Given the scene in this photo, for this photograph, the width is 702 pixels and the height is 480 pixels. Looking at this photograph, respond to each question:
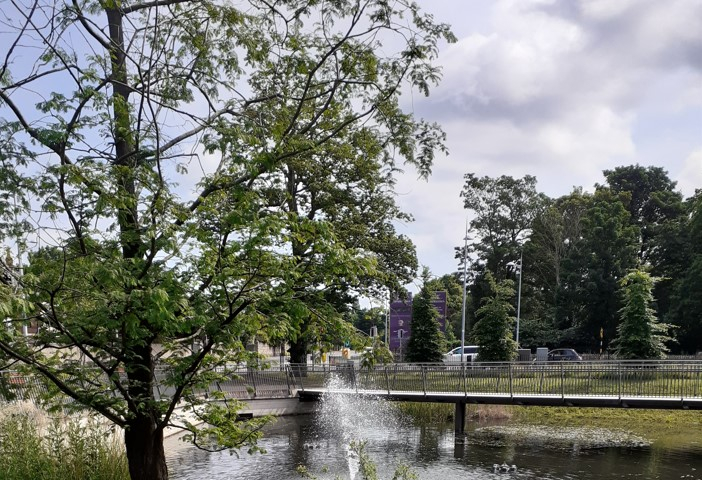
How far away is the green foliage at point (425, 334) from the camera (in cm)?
3734

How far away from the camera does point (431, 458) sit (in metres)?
19.3

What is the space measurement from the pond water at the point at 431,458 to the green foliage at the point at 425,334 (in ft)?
39.1

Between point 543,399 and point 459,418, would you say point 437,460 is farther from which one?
point 459,418

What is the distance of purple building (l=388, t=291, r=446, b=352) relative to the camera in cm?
3531

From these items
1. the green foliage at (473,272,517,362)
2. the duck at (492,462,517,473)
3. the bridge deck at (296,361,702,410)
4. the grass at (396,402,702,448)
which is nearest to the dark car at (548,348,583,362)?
the green foliage at (473,272,517,362)

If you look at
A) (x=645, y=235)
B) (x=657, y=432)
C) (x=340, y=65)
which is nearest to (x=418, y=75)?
(x=340, y=65)

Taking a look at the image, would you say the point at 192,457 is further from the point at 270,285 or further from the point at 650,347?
the point at 650,347

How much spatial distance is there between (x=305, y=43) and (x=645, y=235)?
6631cm

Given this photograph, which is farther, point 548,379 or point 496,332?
point 496,332

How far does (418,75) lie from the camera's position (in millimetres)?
7824

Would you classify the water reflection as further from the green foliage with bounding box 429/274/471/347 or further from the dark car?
the green foliage with bounding box 429/274/471/347

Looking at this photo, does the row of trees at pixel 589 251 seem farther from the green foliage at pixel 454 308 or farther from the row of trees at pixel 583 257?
the green foliage at pixel 454 308

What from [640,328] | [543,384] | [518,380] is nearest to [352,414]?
[518,380]

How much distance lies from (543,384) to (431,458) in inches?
212
